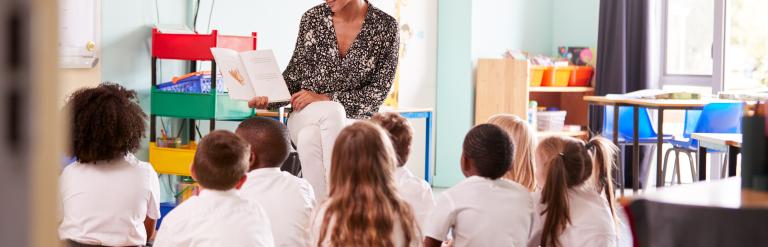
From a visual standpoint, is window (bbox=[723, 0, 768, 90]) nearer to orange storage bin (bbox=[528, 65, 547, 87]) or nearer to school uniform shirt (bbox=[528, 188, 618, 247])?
orange storage bin (bbox=[528, 65, 547, 87])

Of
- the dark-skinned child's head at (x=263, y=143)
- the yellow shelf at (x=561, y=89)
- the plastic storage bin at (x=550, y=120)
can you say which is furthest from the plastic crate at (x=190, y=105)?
the plastic storage bin at (x=550, y=120)

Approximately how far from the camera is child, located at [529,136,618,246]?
269 cm

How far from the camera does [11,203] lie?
326mm

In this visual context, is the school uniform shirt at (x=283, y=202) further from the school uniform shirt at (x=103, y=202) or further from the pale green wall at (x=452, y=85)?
the pale green wall at (x=452, y=85)

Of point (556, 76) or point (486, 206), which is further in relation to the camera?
point (556, 76)

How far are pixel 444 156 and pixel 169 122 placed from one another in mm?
2892

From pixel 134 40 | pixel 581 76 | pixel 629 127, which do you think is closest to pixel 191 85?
pixel 134 40

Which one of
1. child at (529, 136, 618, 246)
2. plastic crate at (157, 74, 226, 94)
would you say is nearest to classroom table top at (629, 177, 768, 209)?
child at (529, 136, 618, 246)

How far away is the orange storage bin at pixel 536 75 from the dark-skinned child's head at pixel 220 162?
5286 millimetres

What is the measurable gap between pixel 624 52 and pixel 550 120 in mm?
794

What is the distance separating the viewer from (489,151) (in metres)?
2.55

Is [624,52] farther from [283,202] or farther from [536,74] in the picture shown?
[283,202]

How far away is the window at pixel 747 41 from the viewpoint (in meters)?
6.97

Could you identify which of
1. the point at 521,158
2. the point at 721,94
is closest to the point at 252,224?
the point at 521,158
